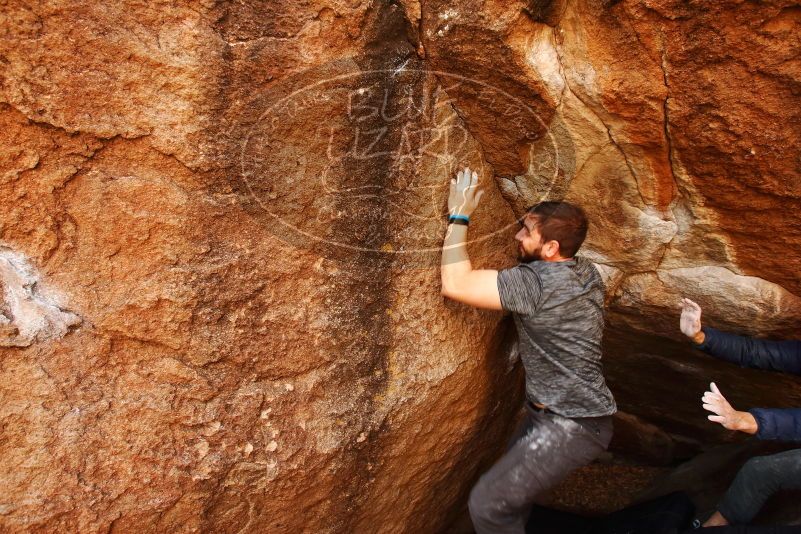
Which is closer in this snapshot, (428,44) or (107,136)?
(107,136)

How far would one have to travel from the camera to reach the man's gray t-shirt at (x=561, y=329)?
6.32 ft

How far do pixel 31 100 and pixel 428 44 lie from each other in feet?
3.59

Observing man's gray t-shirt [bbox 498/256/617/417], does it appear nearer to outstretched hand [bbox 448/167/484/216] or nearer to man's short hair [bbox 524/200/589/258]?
man's short hair [bbox 524/200/589/258]

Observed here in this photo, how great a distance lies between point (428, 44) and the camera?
1.84 m

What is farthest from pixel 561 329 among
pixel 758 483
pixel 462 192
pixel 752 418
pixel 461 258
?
pixel 758 483

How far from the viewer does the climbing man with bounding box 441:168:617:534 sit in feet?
6.37

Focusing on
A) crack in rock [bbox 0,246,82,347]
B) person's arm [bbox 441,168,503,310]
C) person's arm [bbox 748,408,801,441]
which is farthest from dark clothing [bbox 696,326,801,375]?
crack in rock [bbox 0,246,82,347]

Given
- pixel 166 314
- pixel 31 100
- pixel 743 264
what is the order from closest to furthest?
pixel 31 100
pixel 166 314
pixel 743 264

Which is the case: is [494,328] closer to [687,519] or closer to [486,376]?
[486,376]

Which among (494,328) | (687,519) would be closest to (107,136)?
(494,328)

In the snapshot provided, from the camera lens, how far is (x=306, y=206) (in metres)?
1.89

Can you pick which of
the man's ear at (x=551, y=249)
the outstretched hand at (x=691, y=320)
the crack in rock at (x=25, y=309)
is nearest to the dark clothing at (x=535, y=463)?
the outstretched hand at (x=691, y=320)

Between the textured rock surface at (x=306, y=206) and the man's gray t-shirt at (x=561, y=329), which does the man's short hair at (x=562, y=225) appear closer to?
the man's gray t-shirt at (x=561, y=329)

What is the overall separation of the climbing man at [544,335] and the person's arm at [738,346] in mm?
400
